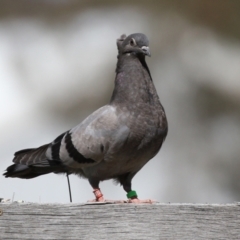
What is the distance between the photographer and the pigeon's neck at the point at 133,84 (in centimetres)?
381

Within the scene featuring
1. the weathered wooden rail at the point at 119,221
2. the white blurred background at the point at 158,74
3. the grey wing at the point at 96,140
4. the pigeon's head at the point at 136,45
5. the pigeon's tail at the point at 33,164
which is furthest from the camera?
the white blurred background at the point at 158,74

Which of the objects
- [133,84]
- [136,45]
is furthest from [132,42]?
[133,84]

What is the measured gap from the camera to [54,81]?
625 cm

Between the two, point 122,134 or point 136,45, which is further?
point 136,45

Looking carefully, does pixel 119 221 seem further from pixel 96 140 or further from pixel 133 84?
pixel 133 84

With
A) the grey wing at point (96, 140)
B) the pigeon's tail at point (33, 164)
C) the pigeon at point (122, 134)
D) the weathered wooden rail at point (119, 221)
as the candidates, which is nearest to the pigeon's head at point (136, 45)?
the pigeon at point (122, 134)

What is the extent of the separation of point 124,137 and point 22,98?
279 centimetres

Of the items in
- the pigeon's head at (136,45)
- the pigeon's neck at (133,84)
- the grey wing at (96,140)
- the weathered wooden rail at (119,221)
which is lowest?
the weathered wooden rail at (119,221)

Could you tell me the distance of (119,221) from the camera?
251 centimetres

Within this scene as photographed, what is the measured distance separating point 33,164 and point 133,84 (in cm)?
73

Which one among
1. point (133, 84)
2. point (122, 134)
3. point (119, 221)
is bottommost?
point (119, 221)

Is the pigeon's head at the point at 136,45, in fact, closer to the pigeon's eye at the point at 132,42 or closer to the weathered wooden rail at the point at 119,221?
the pigeon's eye at the point at 132,42

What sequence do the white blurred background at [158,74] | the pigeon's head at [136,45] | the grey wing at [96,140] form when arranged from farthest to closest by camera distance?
the white blurred background at [158,74] → the pigeon's head at [136,45] → the grey wing at [96,140]

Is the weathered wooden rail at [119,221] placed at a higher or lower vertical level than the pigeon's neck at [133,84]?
lower
